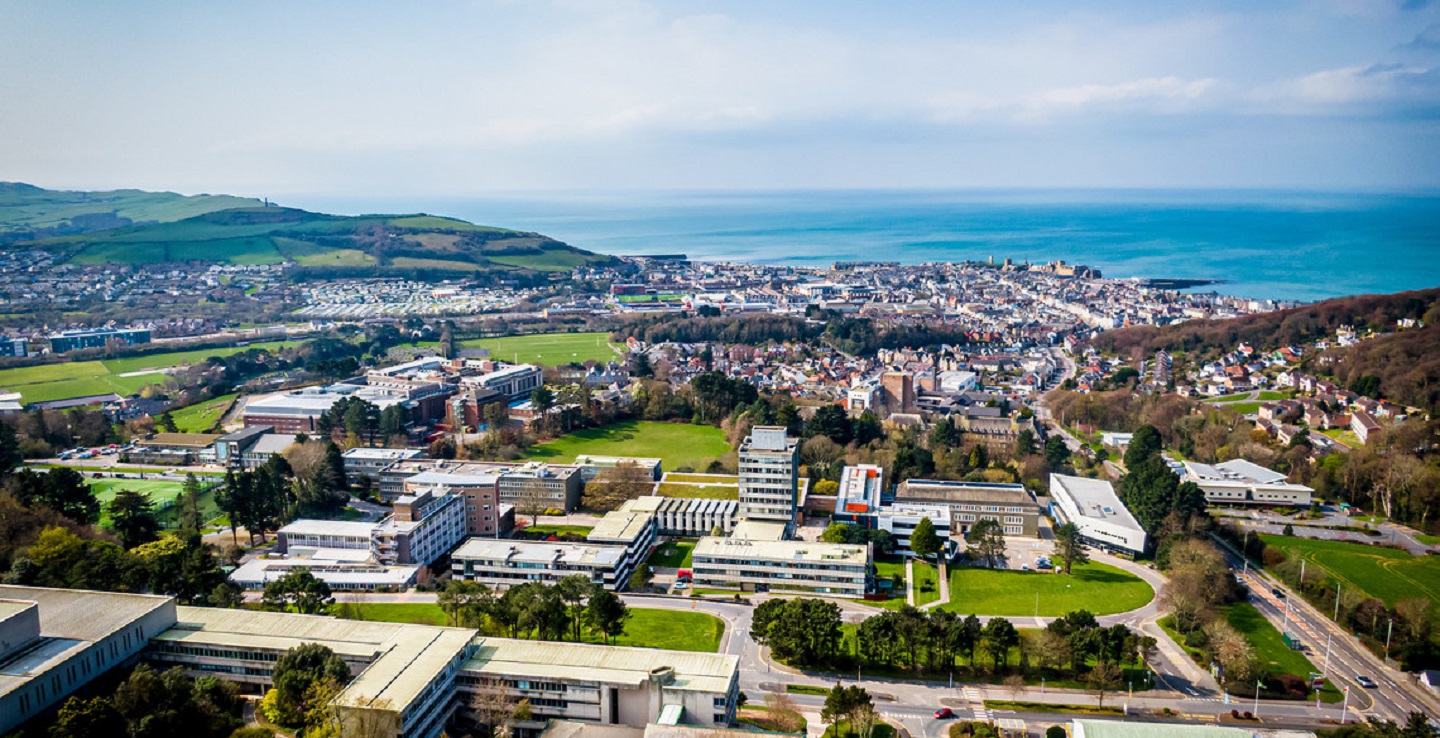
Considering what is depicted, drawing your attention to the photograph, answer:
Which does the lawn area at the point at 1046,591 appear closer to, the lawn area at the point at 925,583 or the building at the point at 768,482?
the lawn area at the point at 925,583

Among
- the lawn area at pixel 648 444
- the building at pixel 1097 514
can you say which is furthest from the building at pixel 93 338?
the building at pixel 1097 514

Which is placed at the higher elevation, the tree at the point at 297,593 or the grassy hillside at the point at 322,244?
the grassy hillside at the point at 322,244

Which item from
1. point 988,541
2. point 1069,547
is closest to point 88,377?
point 988,541

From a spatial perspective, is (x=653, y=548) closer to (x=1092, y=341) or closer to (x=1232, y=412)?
(x=1232, y=412)

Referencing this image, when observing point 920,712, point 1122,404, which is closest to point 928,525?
point 920,712

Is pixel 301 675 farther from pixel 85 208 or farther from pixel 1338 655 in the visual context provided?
pixel 85 208

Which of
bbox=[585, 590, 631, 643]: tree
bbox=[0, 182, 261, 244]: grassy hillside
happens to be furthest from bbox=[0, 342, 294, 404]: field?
bbox=[0, 182, 261, 244]: grassy hillside
